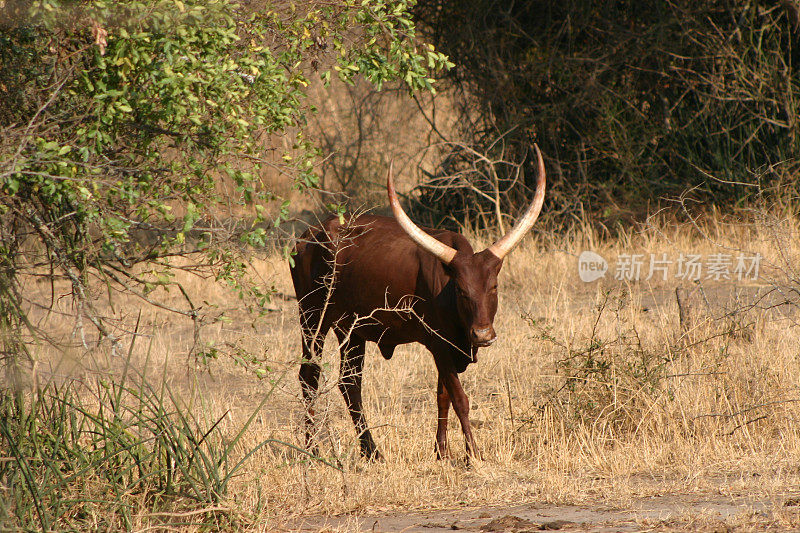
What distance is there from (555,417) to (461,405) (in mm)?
750

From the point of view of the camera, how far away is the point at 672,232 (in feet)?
37.2

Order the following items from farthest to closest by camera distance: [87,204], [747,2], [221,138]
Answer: [747,2] < [221,138] < [87,204]

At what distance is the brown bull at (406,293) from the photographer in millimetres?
5602

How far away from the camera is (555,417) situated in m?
6.19

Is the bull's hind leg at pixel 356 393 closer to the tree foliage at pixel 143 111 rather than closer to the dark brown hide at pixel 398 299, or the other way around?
the dark brown hide at pixel 398 299

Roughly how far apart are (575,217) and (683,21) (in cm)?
278

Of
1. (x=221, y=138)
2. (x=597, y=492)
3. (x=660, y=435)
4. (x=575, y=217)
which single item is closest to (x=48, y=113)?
(x=221, y=138)

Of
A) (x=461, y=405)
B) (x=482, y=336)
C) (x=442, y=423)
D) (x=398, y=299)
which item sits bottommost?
(x=442, y=423)

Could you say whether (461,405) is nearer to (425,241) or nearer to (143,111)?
(425,241)

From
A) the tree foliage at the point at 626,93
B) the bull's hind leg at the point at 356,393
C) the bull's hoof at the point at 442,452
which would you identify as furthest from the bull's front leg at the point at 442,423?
the tree foliage at the point at 626,93

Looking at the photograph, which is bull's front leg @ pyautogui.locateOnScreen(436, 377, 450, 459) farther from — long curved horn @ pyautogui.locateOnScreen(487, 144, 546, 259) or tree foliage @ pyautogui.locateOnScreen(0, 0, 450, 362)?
tree foliage @ pyautogui.locateOnScreen(0, 0, 450, 362)

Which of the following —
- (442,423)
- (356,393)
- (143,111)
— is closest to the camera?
(143,111)

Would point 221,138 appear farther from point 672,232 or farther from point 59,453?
point 672,232

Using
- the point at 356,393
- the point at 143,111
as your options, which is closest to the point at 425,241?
the point at 356,393
